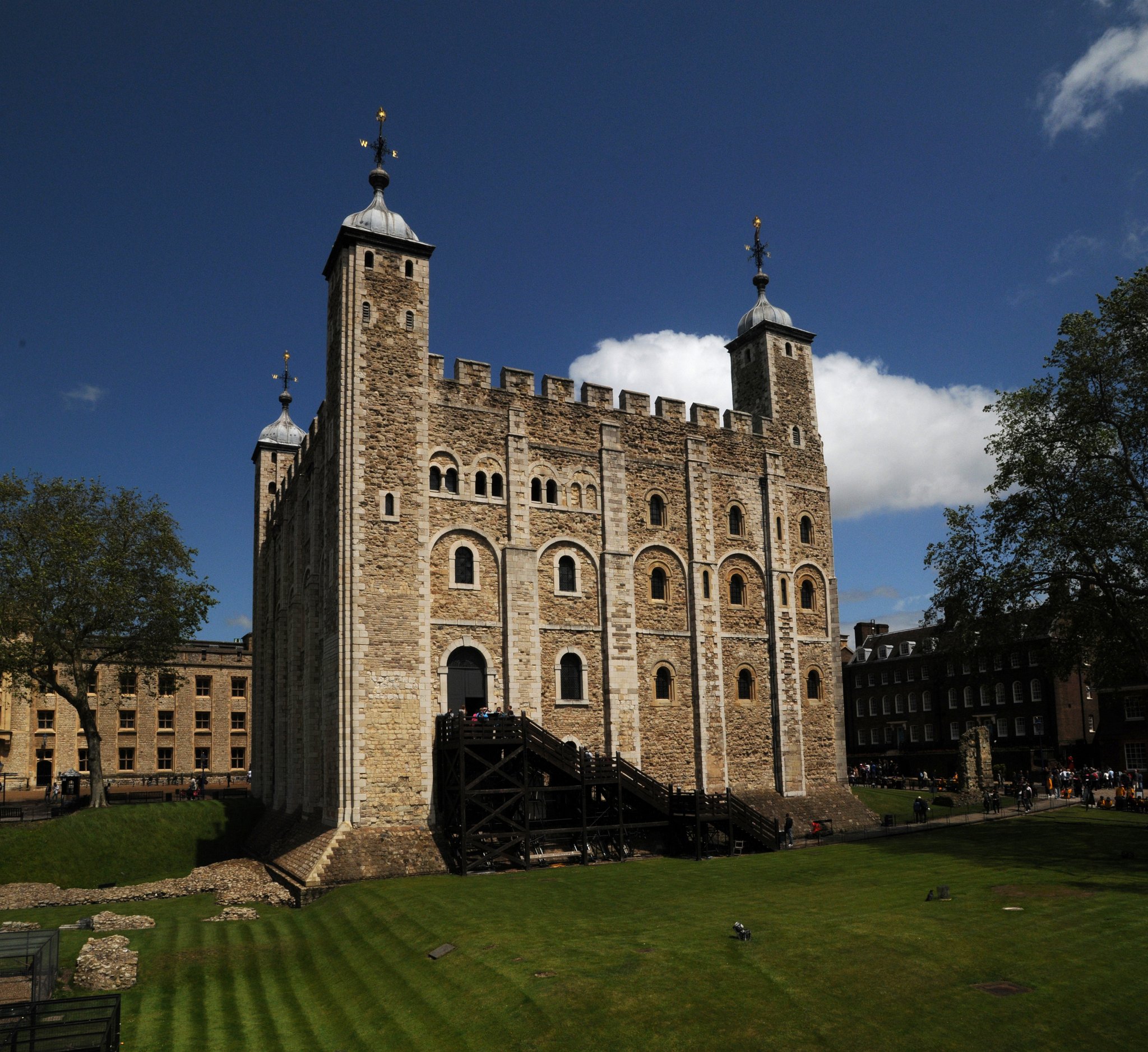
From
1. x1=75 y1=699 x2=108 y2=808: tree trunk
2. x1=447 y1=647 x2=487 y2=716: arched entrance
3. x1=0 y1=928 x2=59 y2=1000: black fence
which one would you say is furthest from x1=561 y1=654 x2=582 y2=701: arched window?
x1=75 y1=699 x2=108 y2=808: tree trunk

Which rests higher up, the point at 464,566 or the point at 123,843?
the point at 464,566

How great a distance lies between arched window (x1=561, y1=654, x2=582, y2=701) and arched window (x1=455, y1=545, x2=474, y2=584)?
4.33 metres

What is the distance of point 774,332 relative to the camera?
39.7m

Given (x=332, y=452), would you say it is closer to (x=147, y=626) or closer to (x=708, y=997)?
(x=147, y=626)

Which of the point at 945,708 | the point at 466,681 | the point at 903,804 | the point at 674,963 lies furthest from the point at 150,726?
the point at 945,708

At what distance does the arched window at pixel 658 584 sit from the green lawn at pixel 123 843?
1958 centimetres

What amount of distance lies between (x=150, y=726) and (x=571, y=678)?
128 feet

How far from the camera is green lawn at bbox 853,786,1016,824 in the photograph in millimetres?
37594

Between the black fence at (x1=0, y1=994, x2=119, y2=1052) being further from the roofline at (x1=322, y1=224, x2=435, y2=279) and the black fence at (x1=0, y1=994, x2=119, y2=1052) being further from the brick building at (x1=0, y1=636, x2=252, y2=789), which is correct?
the brick building at (x1=0, y1=636, x2=252, y2=789)

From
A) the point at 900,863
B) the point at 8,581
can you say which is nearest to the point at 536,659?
the point at 900,863

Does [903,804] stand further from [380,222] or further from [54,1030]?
[54,1030]

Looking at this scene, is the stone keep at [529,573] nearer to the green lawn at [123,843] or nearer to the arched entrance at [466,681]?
the arched entrance at [466,681]

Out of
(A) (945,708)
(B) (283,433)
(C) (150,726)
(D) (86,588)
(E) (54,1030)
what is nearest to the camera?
(E) (54,1030)

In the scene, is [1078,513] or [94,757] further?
[94,757]
